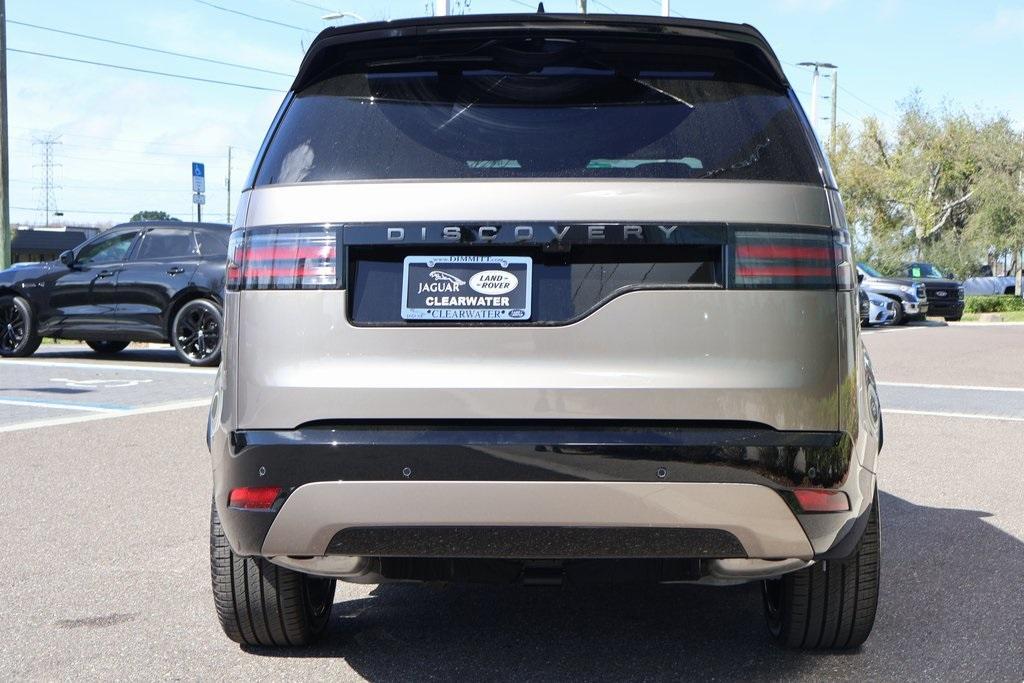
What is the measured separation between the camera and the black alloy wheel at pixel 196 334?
15.1m

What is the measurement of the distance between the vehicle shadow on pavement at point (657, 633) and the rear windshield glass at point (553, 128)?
1.54 m

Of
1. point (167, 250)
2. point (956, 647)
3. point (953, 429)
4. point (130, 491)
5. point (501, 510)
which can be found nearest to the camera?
point (501, 510)

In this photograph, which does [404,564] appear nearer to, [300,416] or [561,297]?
[300,416]

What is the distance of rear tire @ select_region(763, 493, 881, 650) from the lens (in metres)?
3.75

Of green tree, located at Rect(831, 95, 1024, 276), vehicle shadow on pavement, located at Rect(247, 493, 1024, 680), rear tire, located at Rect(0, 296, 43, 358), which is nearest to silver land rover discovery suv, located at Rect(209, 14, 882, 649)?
vehicle shadow on pavement, located at Rect(247, 493, 1024, 680)

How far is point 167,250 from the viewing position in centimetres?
1563

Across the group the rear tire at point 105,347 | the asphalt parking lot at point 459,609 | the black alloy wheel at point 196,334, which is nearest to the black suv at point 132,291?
the black alloy wheel at point 196,334

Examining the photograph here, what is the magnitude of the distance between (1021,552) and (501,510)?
340cm

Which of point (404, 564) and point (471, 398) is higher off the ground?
point (471, 398)

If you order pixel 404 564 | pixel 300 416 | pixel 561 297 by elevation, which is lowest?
pixel 404 564

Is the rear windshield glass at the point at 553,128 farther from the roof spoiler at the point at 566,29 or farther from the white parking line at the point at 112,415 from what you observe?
the white parking line at the point at 112,415

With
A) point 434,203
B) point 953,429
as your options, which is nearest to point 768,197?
point 434,203

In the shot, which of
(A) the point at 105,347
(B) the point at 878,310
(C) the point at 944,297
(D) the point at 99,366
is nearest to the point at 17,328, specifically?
(A) the point at 105,347

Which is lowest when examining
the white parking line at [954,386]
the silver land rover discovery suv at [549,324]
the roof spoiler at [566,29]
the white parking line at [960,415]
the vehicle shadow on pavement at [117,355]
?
the vehicle shadow on pavement at [117,355]
